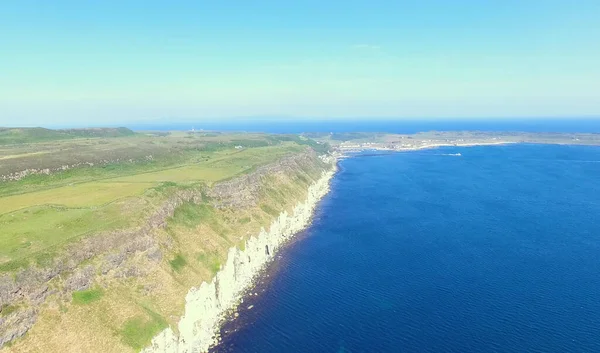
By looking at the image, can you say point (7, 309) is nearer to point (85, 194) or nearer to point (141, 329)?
point (141, 329)

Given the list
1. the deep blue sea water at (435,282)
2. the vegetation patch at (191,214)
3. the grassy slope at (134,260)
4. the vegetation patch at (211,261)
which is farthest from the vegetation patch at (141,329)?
the vegetation patch at (191,214)

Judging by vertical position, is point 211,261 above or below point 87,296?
below

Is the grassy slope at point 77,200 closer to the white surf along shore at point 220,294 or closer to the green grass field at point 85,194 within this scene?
the green grass field at point 85,194

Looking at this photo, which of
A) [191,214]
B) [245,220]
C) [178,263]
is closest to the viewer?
[178,263]

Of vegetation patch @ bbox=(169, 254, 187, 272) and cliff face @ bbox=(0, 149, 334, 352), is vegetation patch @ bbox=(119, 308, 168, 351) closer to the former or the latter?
cliff face @ bbox=(0, 149, 334, 352)

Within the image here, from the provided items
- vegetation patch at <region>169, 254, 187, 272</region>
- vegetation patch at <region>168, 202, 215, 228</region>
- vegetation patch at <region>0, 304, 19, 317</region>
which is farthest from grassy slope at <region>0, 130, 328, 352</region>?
vegetation patch at <region>0, 304, 19, 317</region>

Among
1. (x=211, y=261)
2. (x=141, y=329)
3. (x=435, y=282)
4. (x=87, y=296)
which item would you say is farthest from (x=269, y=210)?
(x=87, y=296)

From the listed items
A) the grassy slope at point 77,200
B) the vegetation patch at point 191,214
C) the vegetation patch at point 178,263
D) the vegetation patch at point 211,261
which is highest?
the grassy slope at point 77,200
